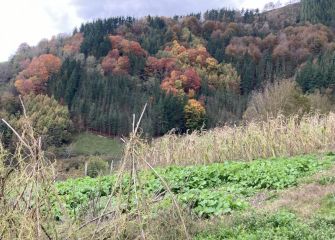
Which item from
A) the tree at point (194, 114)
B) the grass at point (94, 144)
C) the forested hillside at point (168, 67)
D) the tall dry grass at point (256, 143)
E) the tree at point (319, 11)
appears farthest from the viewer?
the tree at point (319, 11)

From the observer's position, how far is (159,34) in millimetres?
108188

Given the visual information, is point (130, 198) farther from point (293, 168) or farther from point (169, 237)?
point (293, 168)

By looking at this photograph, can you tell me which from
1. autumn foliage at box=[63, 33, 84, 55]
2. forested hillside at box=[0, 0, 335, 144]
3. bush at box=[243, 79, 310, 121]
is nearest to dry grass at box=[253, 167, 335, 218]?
bush at box=[243, 79, 310, 121]

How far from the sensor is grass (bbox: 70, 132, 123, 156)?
2499 inches

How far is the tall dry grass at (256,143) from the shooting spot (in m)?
13.9

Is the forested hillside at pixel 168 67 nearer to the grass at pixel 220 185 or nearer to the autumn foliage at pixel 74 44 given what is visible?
the autumn foliage at pixel 74 44

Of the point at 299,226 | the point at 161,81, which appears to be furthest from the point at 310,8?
the point at 299,226

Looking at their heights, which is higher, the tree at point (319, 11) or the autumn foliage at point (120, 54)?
the tree at point (319, 11)

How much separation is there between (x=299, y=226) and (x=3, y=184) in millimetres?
3383

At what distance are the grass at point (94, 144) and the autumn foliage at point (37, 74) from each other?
13605mm

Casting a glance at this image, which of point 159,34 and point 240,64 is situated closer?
point 240,64

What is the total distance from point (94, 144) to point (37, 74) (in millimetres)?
23796

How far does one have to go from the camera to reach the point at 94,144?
68.2 m

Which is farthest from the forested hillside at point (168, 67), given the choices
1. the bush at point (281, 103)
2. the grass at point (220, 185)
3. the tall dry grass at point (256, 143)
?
the grass at point (220, 185)
